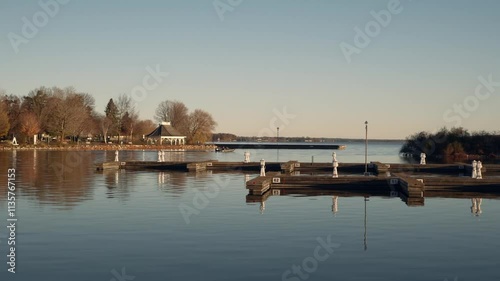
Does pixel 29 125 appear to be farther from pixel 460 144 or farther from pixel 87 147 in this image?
pixel 460 144

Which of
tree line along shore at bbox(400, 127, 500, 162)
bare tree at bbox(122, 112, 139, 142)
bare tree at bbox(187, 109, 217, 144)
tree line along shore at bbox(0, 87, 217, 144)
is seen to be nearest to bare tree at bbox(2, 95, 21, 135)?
tree line along shore at bbox(0, 87, 217, 144)

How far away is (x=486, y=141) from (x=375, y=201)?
79.7 m

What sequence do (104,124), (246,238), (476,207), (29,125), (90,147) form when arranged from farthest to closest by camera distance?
(104,124), (90,147), (29,125), (476,207), (246,238)

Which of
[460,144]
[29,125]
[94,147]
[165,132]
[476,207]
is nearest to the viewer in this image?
[476,207]

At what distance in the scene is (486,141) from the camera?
324 feet

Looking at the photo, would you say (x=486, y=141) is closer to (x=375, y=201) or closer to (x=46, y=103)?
(x=375, y=201)

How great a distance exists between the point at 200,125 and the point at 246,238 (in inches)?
5660

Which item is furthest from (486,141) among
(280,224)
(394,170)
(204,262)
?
(204,262)

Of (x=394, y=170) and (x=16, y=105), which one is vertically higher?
(x=16, y=105)

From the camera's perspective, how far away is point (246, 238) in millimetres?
16828

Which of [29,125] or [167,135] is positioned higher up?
[29,125]

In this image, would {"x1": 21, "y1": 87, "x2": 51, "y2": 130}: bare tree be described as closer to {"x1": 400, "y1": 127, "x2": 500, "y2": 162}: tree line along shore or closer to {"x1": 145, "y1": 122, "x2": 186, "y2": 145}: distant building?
{"x1": 145, "y1": 122, "x2": 186, "y2": 145}: distant building

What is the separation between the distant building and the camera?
15075 centimetres

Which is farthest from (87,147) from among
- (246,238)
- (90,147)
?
(246,238)
